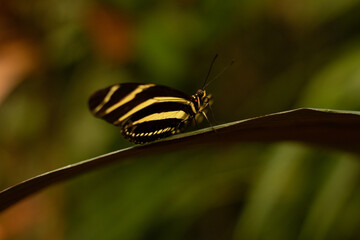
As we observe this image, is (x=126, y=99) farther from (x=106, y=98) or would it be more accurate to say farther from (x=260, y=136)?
(x=260, y=136)

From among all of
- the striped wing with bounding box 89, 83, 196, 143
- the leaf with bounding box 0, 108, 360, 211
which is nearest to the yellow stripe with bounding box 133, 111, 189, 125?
the striped wing with bounding box 89, 83, 196, 143

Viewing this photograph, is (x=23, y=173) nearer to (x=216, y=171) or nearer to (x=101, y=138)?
(x=101, y=138)

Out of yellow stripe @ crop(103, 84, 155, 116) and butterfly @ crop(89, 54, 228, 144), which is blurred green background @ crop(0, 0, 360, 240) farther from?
yellow stripe @ crop(103, 84, 155, 116)

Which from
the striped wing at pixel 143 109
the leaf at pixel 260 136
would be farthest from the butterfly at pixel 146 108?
the leaf at pixel 260 136

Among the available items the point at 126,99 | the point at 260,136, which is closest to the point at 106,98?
the point at 126,99

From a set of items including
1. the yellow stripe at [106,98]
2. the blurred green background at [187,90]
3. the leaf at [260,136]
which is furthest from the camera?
the blurred green background at [187,90]

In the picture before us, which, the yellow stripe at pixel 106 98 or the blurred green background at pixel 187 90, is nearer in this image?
the yellow stripe at pixel 106 98

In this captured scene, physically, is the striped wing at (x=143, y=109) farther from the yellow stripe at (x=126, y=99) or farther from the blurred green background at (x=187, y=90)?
the blurred green background at (x=187, y=90)
